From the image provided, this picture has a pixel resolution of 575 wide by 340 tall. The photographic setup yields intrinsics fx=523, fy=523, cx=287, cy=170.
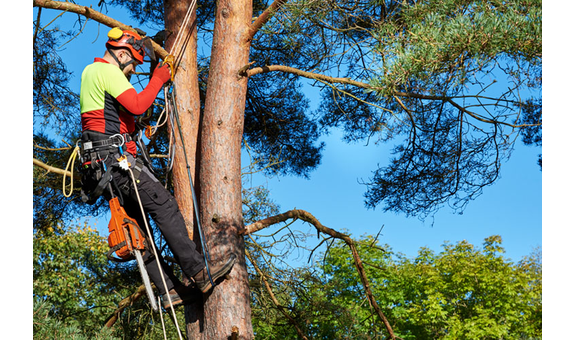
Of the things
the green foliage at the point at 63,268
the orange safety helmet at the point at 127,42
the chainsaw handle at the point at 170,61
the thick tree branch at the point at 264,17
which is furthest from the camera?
→ the green foliage at the point at 63,268

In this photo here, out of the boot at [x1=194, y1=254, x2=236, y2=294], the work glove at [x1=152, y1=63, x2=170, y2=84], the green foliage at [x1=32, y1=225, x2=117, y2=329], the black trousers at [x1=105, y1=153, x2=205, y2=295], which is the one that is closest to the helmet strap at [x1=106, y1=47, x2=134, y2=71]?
the work glove at [x1=152, y1=63, x2=170, y2=84]

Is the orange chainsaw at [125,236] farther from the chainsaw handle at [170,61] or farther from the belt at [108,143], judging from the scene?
the chainsaw handle at [170,61]

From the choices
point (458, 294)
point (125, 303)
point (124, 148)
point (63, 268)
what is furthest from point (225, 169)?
point (458, 294)

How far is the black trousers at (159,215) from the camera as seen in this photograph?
398 cm

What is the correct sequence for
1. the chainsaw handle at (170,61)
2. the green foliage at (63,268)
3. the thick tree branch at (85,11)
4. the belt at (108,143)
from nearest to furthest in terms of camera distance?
the belt at (108,143), the chainsaw handle at (170,61), the thick tree branch at (85,11), the green foliage at (63,268)

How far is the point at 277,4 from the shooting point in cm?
537

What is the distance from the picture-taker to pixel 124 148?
13.2 ft

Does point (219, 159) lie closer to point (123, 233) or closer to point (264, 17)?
point (123, 233)

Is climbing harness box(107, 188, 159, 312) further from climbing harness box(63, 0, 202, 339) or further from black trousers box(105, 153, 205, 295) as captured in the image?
black trousers box(105, 153, 205, 295)

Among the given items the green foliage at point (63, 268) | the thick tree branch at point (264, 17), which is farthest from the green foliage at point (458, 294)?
the thick tree branch at point (264, 17)

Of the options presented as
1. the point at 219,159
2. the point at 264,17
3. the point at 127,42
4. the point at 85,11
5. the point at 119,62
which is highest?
the point at 85,11

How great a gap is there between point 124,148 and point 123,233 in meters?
0.65
